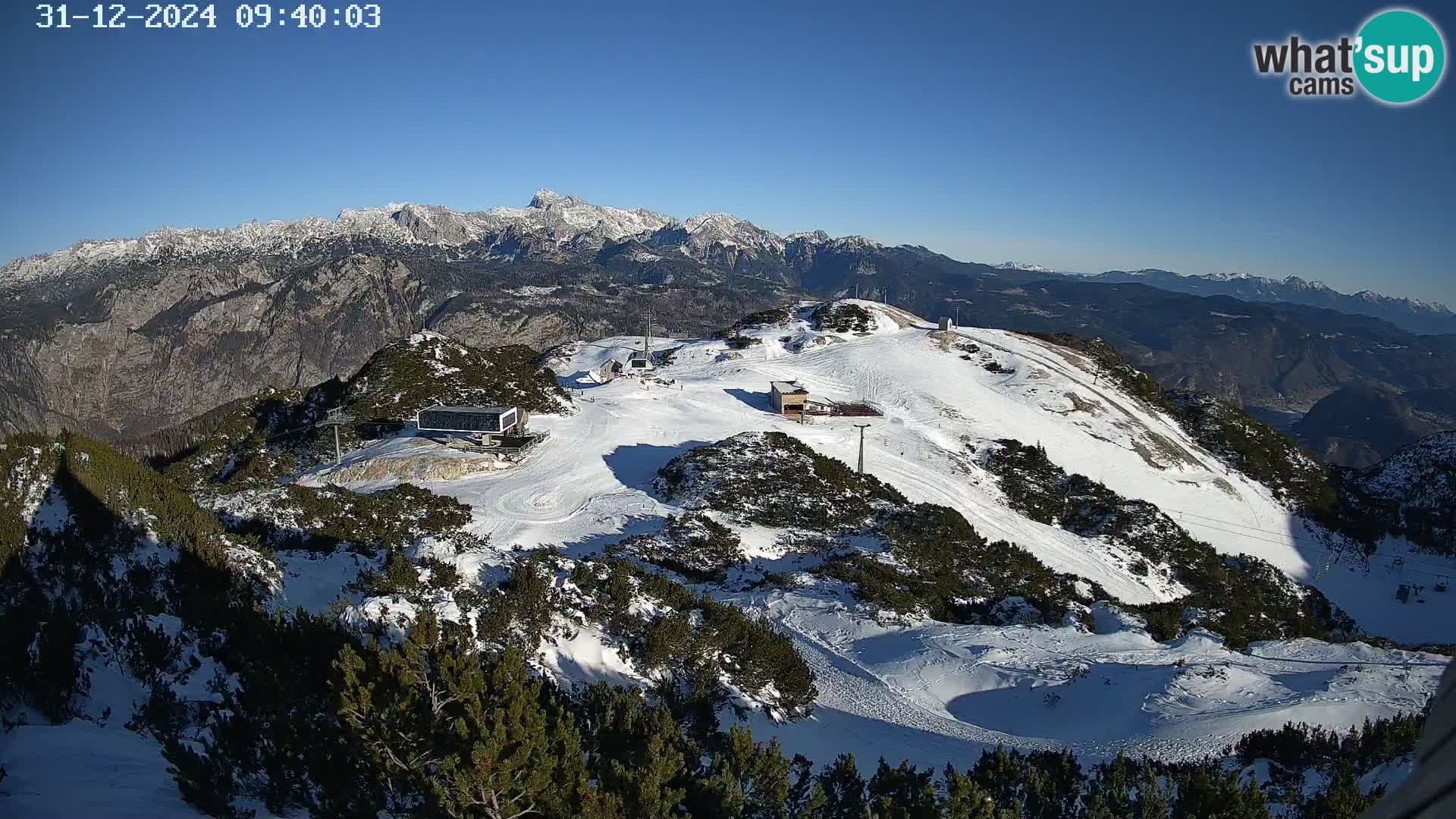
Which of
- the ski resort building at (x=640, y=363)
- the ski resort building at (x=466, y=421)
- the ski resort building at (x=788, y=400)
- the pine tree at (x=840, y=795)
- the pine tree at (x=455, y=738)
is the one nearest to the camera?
the pine tree at (x=455, y=738)

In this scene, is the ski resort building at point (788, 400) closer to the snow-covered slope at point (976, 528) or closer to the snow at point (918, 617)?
the snow-covered slope at point (976, 528)

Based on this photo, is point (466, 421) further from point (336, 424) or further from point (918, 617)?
point (918, 617)

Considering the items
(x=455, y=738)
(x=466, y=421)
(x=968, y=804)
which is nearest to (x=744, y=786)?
(x=968, y=804)

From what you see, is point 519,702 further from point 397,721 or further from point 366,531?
point 366,531

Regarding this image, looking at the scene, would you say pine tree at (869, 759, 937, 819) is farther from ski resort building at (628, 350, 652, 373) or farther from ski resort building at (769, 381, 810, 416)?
ski resort building at (628, 350, 652, 373)

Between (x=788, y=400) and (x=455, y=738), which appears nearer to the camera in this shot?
(x=455, y=738)

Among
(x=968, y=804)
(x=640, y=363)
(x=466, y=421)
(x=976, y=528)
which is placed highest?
(x=640, y=363)

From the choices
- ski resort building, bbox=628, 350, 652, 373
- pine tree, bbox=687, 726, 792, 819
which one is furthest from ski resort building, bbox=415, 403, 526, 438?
pine tree, bbox=687, 726, 792, 819

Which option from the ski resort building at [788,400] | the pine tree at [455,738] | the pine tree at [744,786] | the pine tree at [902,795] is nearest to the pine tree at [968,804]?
the pine tree at [902,795]

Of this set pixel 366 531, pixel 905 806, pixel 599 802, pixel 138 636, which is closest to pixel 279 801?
pixel 599 802
